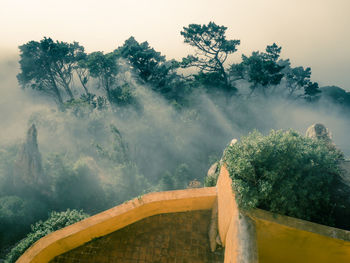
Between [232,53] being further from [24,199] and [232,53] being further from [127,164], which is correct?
[24,199]

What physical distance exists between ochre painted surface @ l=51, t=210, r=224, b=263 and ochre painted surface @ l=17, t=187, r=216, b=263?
0.17 m

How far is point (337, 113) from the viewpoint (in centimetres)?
3084

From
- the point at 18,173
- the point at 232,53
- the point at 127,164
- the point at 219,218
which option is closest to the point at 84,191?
the point at 127,164

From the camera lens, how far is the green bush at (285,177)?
4656 mm

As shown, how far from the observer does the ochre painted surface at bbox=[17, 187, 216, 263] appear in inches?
200

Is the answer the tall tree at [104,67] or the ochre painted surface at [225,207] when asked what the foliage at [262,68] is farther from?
the ochre painted surface at [225,207]

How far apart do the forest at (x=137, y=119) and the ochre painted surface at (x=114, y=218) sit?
1537 cm

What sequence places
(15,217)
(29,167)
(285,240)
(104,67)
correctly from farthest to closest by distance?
1. (104,67)
2. (29,167)
3. (15,217)
4. (285,240)

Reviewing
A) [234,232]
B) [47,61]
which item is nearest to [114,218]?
[234,232]

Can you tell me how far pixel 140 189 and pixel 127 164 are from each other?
2937mm

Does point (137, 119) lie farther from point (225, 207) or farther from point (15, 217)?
point (225, 207)

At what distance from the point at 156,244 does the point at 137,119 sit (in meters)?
→ 21.5

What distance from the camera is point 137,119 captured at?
26312 mm

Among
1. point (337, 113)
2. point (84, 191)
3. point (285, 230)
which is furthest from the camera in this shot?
point (337, 113)
